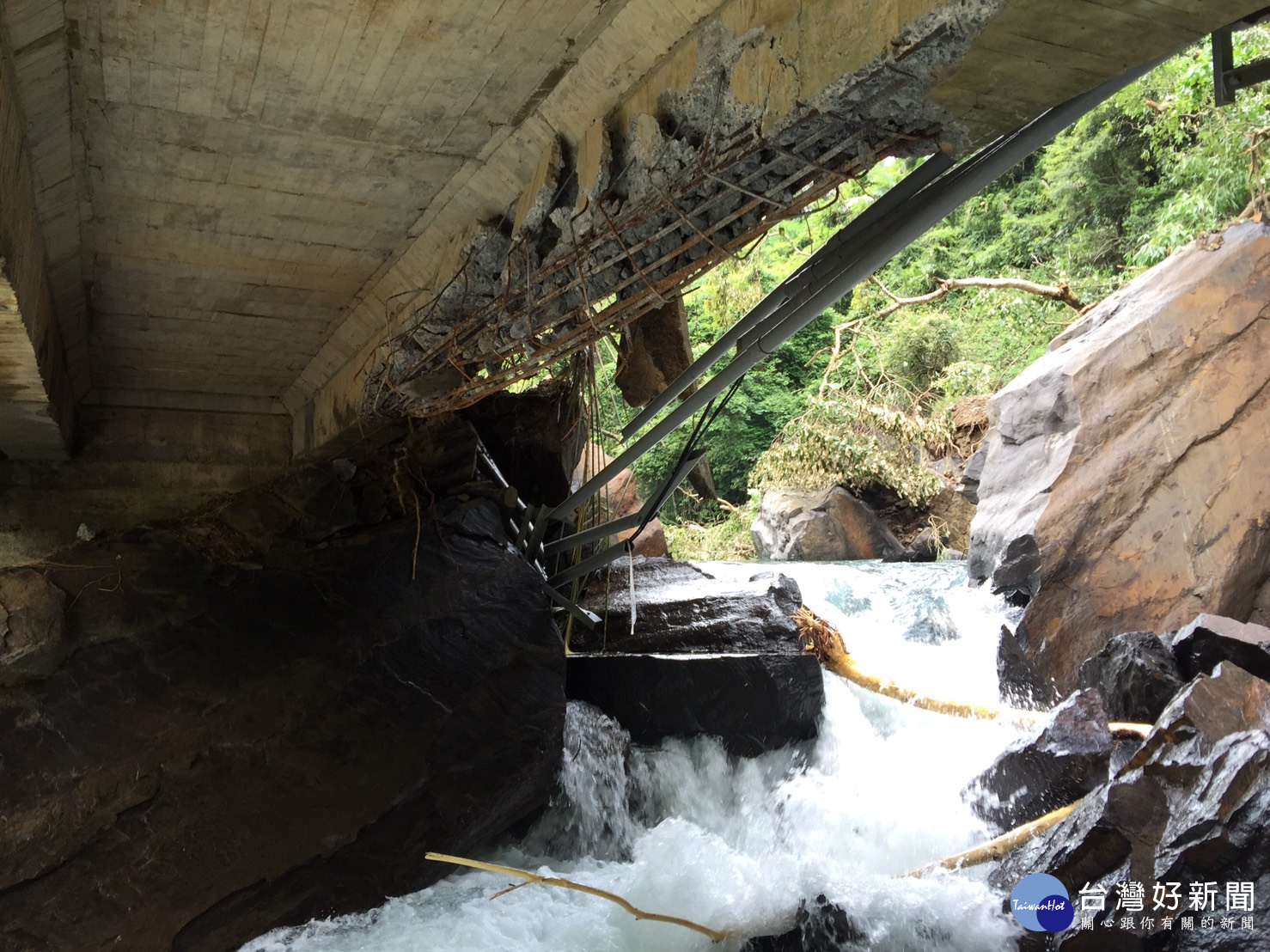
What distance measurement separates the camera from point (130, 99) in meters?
3.25

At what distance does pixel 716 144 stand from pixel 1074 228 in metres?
18.5

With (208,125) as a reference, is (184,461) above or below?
below

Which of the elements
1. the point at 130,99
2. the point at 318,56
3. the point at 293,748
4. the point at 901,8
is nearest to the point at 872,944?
the point at 293,748

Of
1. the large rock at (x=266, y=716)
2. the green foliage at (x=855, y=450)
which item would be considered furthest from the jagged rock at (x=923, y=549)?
the large rock at (x=266, y=716)

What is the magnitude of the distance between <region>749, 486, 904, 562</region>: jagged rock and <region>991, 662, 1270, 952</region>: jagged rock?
27.4ft

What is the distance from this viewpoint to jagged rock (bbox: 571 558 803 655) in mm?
6398

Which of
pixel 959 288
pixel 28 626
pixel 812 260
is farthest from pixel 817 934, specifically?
pixel 959 288

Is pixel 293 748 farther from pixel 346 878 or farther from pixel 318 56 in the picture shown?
pixel 318 56

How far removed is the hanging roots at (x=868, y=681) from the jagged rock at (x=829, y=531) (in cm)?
576

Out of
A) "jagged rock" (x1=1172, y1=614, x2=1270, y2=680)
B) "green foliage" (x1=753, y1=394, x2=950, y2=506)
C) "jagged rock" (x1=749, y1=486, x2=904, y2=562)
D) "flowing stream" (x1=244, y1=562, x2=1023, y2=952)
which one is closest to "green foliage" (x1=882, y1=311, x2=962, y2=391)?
"green foliage" (x1=753, y1=394, x2=950, y2=506)

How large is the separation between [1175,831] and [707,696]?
9.01 feet

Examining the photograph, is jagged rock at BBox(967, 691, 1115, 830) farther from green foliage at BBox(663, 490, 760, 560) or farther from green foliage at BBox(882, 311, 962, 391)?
green foliage at BBox(882, 311, 962, 391)

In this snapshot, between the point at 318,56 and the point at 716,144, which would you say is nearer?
the point at 716,144

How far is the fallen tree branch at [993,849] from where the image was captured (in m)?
4.57
